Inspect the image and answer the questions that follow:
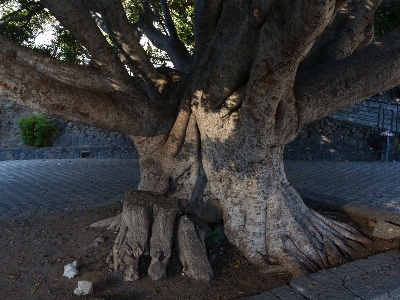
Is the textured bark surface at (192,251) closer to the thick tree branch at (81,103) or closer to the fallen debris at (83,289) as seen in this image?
the fallen debris at (83,289)

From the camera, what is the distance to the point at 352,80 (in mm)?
3818

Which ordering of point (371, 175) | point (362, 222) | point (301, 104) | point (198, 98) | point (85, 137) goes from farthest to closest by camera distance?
point (85, 137) → point (371, 175) → point (362, 222) → point (198, 98) → point (301, 104)

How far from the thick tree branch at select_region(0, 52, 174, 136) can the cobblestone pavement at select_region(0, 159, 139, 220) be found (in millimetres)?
2189

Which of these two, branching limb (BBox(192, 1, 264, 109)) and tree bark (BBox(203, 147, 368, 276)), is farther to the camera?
tree bark (BBox(203, 147, 368, 276))

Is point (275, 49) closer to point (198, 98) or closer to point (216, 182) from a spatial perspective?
point (198, 98)

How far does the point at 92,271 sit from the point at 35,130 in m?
11.5

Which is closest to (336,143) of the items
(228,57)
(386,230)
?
(386,230)

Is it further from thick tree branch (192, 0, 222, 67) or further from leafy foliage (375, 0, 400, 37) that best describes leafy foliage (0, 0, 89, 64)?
leafy foliage (375, 0, 400, 37)

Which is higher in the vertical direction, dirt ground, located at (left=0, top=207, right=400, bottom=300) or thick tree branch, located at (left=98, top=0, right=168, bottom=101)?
thick tree branch, located at (left=98, top=0, right=168, bottom=101)

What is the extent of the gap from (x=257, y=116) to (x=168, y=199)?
1.30m

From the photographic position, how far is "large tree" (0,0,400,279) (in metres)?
3.27

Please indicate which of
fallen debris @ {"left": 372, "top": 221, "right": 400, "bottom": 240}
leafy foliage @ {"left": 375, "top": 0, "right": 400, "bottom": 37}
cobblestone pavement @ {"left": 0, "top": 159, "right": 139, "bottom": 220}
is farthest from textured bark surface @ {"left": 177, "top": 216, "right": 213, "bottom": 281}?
leafy foliage @ {"left": 375, "top": 0, "right": 400, "bottom": 37}

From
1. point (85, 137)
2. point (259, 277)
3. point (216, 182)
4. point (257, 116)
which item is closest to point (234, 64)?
point (257, 116)

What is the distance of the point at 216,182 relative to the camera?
13.5 ft
